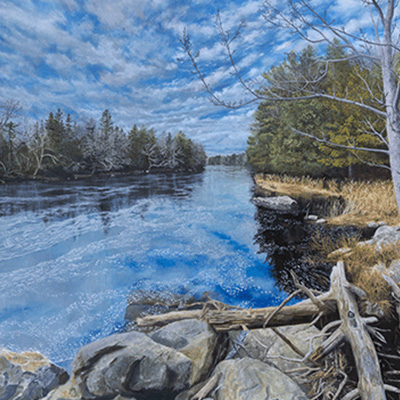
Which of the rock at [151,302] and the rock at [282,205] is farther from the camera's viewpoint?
the rock at [282,205]

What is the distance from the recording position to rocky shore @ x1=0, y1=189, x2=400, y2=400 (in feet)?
5.17

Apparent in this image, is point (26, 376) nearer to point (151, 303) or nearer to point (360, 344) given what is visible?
point (151, 303)

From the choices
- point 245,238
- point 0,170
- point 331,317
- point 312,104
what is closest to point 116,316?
point 331,317

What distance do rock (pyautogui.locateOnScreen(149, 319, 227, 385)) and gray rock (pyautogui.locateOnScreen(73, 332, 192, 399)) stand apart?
8 centimetres

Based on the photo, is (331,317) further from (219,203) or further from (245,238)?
(219,203)

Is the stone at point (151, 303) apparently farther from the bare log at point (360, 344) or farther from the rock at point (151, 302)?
the bare log at point (360, 344)

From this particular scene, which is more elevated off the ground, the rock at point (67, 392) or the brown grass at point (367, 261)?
the brown grass at point (367, 261)

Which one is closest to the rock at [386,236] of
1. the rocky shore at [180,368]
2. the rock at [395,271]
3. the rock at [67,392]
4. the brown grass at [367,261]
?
the brown grass at [367,261]

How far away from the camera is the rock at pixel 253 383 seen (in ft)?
4.89

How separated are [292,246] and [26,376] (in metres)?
5.30

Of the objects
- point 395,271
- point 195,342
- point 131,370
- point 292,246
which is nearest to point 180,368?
point 195,342

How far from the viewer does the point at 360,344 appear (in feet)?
4.93

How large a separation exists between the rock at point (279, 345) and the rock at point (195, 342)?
0.95 ft

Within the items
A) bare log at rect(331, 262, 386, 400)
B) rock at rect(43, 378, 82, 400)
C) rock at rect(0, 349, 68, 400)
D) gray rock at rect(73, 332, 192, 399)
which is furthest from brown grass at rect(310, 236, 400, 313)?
rock at rect(0, 349, 68, 400)
